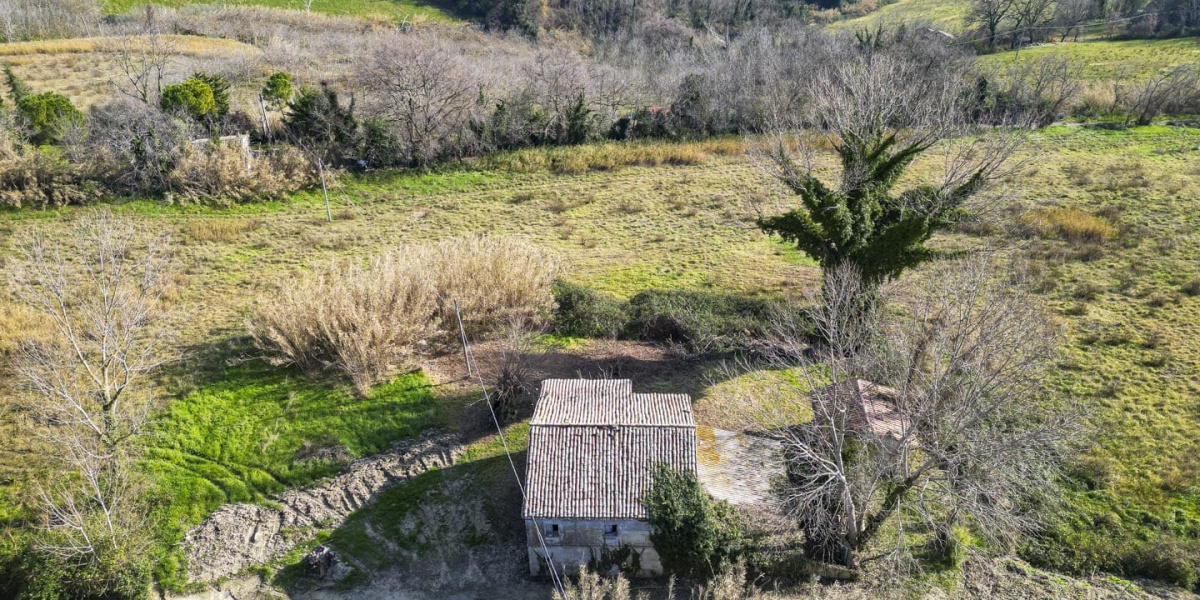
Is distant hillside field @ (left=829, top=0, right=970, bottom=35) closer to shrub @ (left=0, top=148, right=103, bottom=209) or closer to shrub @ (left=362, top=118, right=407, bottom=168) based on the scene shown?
shrub @ (left=362, top=118, right=407, bottom=168)

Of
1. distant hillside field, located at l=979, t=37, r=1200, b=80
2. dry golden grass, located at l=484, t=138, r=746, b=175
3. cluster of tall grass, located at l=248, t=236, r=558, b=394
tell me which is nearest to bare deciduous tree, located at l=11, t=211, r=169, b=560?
cluster of tall grass, located at l=248, t=236, r=558, b=394

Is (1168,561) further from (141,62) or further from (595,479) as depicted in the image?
(141,62)

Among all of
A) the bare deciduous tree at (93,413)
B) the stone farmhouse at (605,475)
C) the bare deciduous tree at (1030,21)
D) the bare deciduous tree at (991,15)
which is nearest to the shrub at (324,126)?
the bare deciduous tree at (93,413)

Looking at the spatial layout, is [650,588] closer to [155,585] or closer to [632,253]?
[155,585]

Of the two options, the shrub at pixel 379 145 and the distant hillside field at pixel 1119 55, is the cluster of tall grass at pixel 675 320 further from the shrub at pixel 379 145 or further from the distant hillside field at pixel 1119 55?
the distant hillside field at pixel 1119 55

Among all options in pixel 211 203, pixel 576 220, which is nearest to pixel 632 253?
pixel 576 220
